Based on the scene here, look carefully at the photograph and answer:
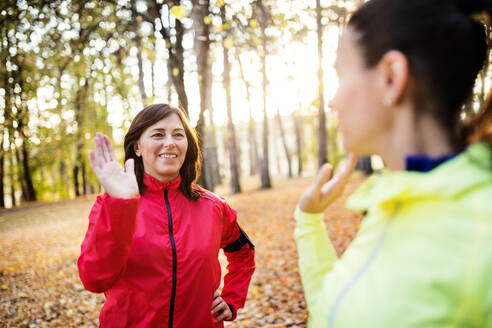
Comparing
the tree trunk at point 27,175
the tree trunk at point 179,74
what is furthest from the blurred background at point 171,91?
the tree trunk at point 27,175

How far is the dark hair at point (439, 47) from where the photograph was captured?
31.8 inches

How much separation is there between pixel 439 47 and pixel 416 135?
0.23 m

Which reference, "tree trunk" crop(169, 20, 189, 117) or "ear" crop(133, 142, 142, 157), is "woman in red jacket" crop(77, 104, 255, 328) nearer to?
"ear" crop(133, 142, 142, 157)

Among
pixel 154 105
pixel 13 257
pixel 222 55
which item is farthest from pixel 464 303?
pixel 222 55

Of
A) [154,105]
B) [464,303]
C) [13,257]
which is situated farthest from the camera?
[13,257]

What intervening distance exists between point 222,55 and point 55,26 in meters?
8.58

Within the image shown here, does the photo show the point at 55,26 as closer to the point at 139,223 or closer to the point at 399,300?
the point at 139,223

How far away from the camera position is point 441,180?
2.41 feet

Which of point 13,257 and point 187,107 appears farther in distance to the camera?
point 13,257

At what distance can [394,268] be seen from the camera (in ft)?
2.48

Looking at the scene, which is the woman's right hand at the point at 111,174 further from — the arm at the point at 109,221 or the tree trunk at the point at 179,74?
the tree trunk at the point at 179,74

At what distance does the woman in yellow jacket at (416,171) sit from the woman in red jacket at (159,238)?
1.02 metres

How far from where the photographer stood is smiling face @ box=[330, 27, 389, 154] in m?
0.89

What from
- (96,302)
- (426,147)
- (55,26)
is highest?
(55,26)
